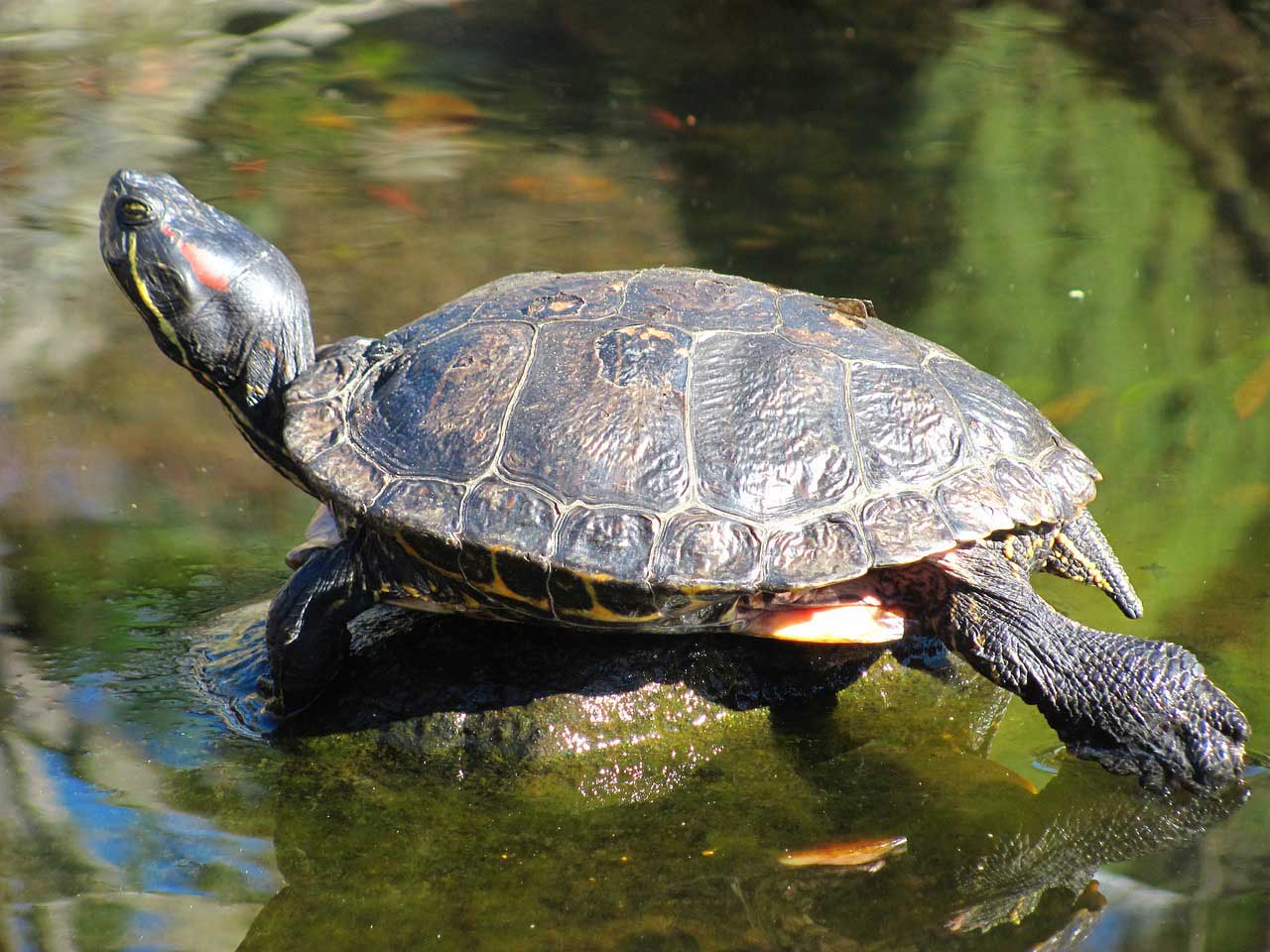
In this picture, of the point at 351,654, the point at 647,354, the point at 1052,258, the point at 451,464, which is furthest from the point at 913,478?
the point at 1052,258

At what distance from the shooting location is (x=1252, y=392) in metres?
6.75

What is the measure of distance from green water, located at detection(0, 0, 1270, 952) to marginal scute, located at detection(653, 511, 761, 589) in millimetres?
597

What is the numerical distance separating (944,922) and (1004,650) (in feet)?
3.04

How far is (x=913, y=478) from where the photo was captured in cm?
390

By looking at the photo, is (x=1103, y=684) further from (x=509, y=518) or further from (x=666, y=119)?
(x=666, y=119)

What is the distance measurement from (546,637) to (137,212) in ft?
7.15

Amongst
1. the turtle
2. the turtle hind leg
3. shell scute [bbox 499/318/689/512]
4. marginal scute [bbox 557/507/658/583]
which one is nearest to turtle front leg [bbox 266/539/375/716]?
the turtle

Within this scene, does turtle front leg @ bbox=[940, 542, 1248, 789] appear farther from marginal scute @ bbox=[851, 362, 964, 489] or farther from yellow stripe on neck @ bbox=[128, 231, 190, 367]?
yellow stripe on neck @ bbox=[128, 231, 190, 367]

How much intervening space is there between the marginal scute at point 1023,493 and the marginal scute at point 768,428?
0.51m

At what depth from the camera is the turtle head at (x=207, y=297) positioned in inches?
177

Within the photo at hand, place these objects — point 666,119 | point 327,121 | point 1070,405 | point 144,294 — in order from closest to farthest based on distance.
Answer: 1. point 144,294
2. point 1070,405
3. point 327,121
4. point 666,119

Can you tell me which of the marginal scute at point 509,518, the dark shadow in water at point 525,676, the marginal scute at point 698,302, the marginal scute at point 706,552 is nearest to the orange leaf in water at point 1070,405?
the dark shadow in water at point 525,676

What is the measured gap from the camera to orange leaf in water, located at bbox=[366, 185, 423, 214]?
9.28 metres

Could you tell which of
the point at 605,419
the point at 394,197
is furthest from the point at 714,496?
the point at 394,197
